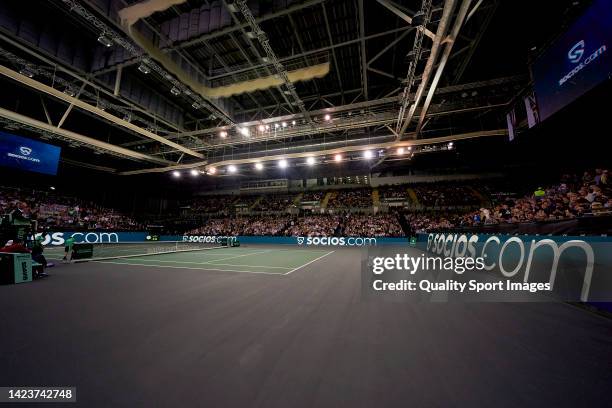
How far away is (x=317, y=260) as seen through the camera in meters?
11.0

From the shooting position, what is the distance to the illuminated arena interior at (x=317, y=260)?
2.17 m

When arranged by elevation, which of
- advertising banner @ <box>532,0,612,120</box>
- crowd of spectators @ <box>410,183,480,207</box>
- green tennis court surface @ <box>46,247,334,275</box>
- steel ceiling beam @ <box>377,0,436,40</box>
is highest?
steel ceiling beam @ <box>377,0,436,40</box>

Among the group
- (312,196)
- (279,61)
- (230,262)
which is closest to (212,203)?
(312,196)

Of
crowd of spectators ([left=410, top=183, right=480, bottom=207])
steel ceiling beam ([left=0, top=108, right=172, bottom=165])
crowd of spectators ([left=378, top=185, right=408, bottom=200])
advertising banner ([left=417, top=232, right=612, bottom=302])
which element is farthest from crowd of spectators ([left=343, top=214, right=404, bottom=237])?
steel ceiling beam ([left=0, top=108, right=172, bottom=165])

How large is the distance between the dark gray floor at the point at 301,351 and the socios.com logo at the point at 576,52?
25.6 ft

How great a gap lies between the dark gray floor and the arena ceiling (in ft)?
23.8

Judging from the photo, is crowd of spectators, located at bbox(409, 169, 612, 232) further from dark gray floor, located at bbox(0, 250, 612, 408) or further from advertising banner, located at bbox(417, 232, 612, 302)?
dark gray floor, located at bbox(0, 250, 612, 408)

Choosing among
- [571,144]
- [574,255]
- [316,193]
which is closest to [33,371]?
[574,255]

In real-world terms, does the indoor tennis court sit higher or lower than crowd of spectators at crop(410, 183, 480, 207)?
lower

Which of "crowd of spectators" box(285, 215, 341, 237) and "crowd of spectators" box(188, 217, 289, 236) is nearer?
"crowd of spectators" box(285, 215, 341, 237)

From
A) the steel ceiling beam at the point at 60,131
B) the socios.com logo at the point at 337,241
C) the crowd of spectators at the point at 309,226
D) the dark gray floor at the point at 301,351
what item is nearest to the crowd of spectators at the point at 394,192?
the crowd of spectators at the point at 309,226

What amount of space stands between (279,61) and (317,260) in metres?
8.80

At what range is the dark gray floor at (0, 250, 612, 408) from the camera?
1.88 meters

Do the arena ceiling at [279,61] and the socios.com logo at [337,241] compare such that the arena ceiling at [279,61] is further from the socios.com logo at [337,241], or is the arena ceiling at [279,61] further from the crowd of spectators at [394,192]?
the crowd of spectators at [394,192]
